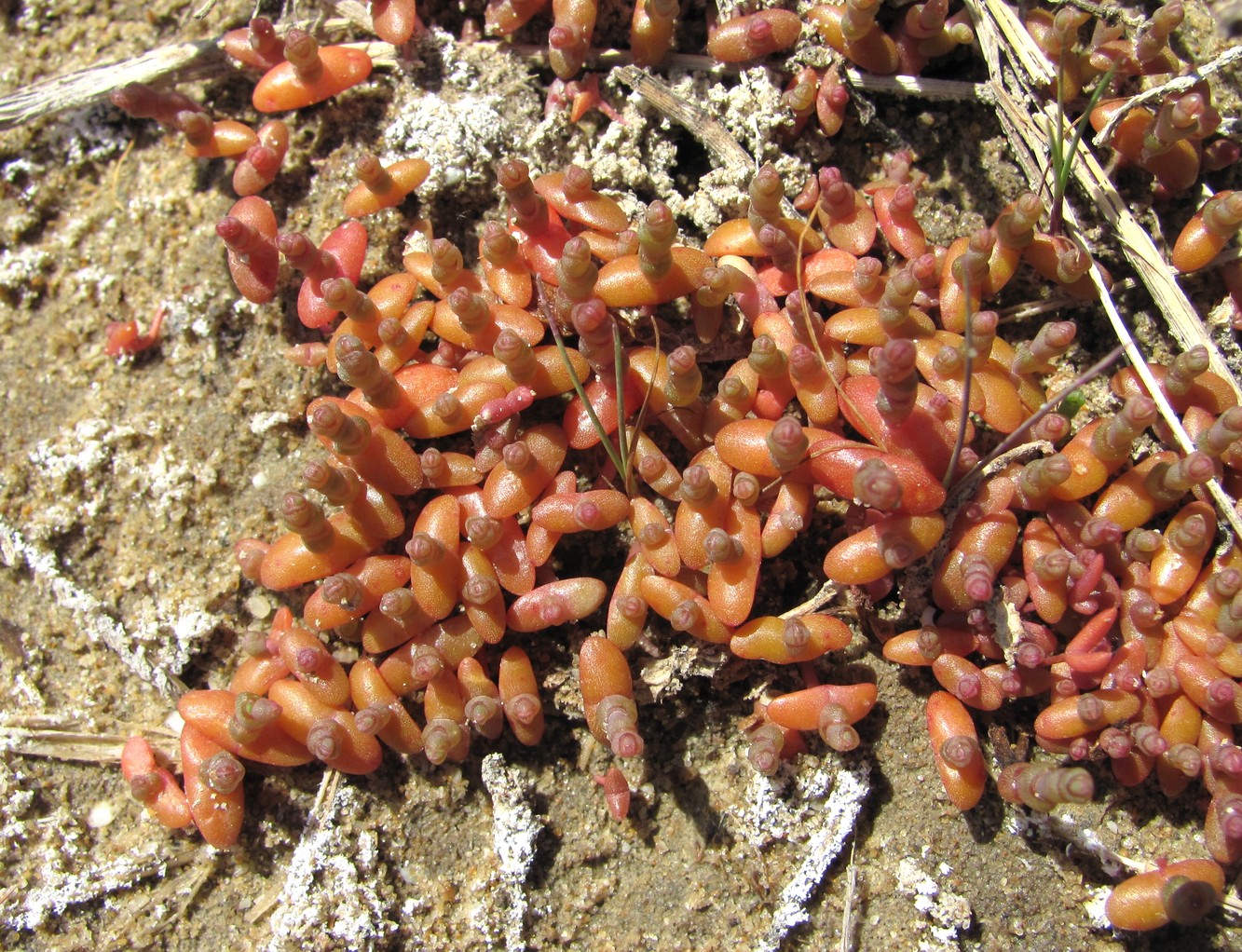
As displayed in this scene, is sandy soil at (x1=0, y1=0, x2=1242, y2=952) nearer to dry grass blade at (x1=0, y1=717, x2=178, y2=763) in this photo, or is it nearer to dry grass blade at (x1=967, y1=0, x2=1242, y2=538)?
dry grass blade at (x1=0, y1=717, x2=178, y2=763)

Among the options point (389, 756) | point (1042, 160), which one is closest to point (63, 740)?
point (389, 756)

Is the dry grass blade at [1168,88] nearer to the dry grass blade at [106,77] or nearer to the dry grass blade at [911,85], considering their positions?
the dry grass blade at [911,85]

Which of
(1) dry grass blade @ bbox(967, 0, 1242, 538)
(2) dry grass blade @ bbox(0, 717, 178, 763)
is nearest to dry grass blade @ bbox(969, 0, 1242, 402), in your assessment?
(1) dry grass blade @ bbox(967, 0, 1242, 538)

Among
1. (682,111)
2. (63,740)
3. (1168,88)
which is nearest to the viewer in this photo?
(1168,88)

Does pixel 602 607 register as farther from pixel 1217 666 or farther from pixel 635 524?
pixel 1217 666

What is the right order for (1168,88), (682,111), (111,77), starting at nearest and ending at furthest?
(1168,88) < (682,111) < (111,77)

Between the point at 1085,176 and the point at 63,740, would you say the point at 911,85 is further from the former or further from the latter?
the point at 63,740

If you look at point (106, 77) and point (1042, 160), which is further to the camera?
point (106, 77)

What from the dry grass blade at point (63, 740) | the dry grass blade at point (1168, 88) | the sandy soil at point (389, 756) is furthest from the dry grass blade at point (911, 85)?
the dry grass blade at point (63, 740)
